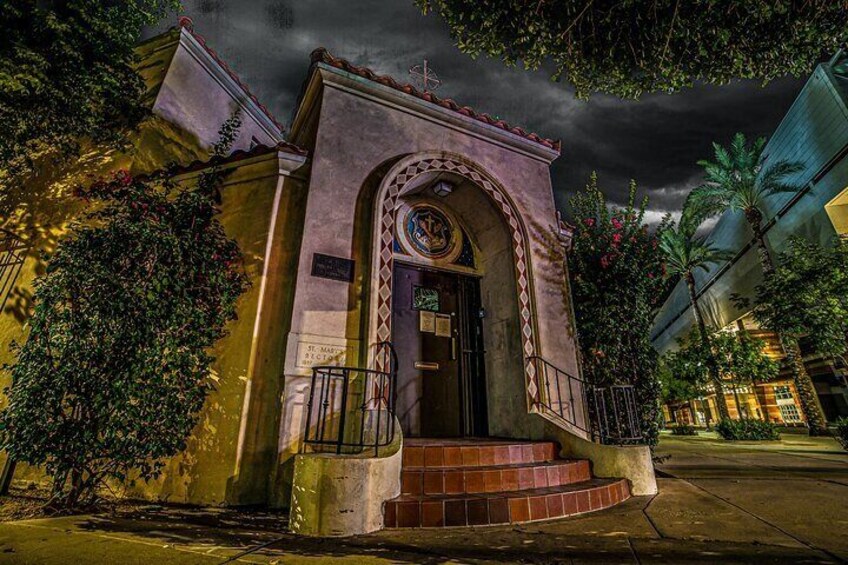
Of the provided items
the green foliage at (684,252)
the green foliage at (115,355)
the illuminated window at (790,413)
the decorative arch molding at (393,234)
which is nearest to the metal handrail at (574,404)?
the decorative arch molding at (393,234)

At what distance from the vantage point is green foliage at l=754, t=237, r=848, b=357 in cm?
910

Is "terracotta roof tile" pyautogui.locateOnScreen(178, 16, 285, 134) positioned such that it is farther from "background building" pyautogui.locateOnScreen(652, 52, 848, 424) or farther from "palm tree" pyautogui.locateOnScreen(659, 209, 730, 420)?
"palm tree" pyautogui.locateOnScreen(659, 209, 730, 420)

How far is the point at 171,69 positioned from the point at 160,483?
23.3 ft

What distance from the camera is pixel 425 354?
6352 millimetres

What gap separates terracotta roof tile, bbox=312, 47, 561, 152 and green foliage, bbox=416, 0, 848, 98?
3.00 feet

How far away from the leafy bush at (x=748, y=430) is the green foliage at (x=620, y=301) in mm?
12421

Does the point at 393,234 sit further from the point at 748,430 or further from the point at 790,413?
the point at 790,413

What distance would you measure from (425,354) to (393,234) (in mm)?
2146

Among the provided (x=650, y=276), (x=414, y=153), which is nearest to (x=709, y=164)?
(x=650, y=276)

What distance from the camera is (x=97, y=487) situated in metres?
4.00

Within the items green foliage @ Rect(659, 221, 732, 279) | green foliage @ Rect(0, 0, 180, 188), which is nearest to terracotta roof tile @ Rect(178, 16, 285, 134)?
green foliage @ Rect(0, 0, 180, 188)

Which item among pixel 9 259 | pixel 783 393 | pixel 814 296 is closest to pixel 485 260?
pixel 9 259

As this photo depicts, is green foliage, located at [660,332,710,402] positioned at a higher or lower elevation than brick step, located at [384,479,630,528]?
higher

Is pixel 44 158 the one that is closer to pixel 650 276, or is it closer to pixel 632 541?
pixel 632 541
